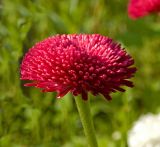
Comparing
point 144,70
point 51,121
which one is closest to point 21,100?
point 51,121

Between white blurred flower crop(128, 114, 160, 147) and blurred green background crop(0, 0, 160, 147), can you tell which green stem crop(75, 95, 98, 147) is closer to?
blurred green background crop(0, 0, 160, 147)

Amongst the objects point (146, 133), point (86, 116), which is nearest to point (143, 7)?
point (146, 133)

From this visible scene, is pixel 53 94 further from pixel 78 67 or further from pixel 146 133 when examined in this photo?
pixel 78 67

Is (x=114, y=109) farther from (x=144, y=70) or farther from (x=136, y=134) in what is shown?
(x=136, y=134)

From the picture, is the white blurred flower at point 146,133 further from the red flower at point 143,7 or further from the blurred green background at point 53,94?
the red flower at point 143,7

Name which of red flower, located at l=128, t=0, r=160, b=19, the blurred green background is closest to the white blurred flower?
the blurred green background

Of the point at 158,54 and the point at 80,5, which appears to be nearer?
the point at 80,5
